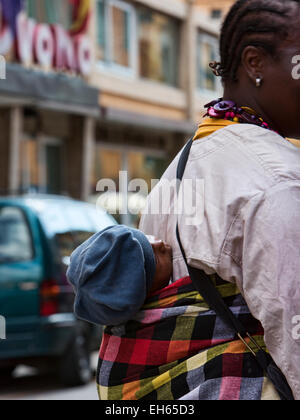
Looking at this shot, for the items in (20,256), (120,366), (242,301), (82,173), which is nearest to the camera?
(242,301)

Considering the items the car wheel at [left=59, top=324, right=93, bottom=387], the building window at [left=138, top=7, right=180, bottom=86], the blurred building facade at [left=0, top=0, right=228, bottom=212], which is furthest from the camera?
the building window at [left=138, top=7, right=180, bottom=86]

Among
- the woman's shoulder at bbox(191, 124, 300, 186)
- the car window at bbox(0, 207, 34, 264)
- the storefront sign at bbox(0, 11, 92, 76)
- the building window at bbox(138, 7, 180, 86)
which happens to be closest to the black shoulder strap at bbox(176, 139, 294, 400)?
the woman's shoulder at bbox(191, 124, 300, 186)

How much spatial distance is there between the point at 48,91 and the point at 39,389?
9.35m

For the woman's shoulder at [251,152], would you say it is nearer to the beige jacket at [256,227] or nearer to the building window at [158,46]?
the beige jacket at [256,227]


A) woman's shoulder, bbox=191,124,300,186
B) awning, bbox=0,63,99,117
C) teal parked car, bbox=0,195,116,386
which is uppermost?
awning, bbox=0,63,99,117

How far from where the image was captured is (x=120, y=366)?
1894 mm

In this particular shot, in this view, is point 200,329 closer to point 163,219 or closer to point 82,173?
point 163,219

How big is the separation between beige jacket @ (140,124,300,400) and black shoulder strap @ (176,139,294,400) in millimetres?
23

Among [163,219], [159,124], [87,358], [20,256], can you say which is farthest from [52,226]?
[159,124]

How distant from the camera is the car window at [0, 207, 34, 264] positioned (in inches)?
340

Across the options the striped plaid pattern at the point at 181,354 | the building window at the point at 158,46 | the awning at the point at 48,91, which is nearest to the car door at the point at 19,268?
the striped plaid pattern at the point at 181,354

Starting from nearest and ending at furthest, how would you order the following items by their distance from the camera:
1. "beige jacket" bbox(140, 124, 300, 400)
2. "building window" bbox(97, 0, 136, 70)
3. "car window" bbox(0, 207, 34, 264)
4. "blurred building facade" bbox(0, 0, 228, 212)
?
"beige jacket" bbox(140, 124, 300, 400), "car window" bbox(0, 207, 34, 264), "blurred building facade" bbox(0, 0, 228, 212), "building window" bbox(97, 0, 136, 70)

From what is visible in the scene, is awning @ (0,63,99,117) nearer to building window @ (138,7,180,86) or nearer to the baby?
building window @ (138,7,180,86)
